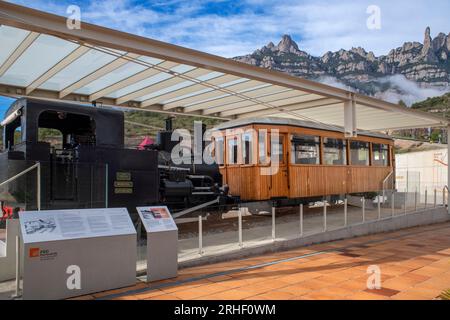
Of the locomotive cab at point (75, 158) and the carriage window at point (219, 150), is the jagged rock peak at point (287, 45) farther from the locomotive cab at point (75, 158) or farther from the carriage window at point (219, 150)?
the locomotive cab at point (75, 158)

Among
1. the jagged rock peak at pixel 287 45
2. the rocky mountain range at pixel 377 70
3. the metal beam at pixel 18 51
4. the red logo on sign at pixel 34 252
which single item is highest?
the jagged rock peak at pixel 287 45

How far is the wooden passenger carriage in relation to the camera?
389 inches

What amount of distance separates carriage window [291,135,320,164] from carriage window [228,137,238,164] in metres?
1.50

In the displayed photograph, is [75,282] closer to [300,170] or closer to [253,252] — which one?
[253,252]

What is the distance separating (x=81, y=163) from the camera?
19.4 ft

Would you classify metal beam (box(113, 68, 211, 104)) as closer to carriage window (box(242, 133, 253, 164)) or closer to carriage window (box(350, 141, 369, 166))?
carriage window (box(242, 133, 253, 164))

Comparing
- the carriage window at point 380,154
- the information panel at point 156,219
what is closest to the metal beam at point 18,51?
the information panel at point 156,219

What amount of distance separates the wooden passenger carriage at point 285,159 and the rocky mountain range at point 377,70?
57621mm

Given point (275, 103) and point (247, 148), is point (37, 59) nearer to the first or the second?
point (247, 148)

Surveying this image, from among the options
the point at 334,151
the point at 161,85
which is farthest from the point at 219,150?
the point at 334,151

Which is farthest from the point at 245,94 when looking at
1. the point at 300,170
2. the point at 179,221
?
the point at 179,221

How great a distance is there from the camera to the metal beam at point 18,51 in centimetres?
604

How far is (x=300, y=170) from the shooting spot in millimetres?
10516

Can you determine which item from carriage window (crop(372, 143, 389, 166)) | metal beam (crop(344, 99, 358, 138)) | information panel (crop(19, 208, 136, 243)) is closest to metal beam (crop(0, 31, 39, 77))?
information panel (crop(19, 208, 136, 243))
